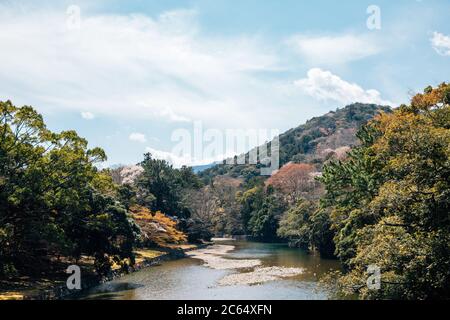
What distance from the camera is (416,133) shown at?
663 inches

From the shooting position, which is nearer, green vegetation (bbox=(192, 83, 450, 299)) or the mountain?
green vegetation (bbox=(192, 83, 450, 299))

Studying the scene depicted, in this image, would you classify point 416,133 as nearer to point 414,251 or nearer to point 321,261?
point 414,251

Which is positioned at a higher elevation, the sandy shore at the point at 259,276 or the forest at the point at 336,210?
the forest at the point at 336,210

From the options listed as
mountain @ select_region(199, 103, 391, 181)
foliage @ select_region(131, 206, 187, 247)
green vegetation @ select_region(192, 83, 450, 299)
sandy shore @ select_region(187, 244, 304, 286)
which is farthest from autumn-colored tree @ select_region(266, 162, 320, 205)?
mountain @ select_region(199, 103, 391, 181)

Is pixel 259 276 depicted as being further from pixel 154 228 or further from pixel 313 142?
pixel 313 142

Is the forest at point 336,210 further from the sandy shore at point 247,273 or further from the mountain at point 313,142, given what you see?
the mountain at point 313,142

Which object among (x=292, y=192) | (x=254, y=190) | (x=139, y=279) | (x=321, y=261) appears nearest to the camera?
(x=139, y=279)

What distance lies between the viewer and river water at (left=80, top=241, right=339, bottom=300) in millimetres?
27484

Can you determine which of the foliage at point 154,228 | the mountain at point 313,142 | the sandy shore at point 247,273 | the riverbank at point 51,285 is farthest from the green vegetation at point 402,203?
the mountain at point 313,142

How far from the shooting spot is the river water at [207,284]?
27484 mm

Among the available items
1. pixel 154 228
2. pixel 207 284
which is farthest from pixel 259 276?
pixel 154 228

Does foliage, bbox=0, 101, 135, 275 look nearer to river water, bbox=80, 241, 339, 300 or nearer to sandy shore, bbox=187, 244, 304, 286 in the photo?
river water, bbox=80, 241, 339, 300
